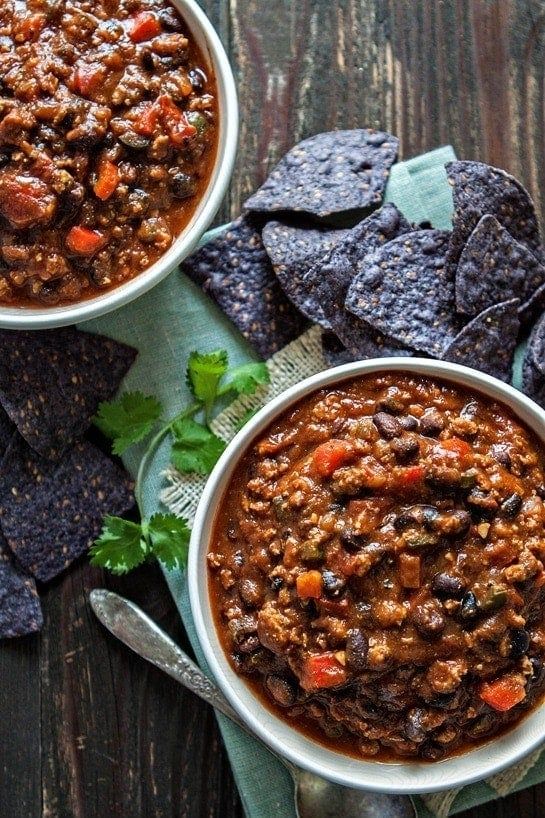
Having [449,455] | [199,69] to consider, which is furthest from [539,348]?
[199,69]

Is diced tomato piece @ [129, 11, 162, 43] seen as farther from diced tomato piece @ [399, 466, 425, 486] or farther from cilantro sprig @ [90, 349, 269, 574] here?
diced tomato piece @ [399, 466, 425, 486]

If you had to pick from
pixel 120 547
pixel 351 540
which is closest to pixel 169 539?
pixel 120 547

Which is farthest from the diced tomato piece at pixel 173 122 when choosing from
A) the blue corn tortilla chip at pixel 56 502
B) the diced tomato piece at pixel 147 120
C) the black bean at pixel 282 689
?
the black bean at pixel 282 689

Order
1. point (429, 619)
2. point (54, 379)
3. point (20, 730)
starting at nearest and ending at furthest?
point (429, 619), point (54, 379), point (20, 730)

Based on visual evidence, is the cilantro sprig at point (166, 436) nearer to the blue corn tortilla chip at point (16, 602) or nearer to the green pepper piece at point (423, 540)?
the blue corn tortilla chip at point (16, 602)

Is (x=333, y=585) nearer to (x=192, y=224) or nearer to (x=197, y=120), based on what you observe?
(x=192, y=224)

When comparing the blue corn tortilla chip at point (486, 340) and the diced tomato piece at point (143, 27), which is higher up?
the diced tomato piece at point (143, 27)

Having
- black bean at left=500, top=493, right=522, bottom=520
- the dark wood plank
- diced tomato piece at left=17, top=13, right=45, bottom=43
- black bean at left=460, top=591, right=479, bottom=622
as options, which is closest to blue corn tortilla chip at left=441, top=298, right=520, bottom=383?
black bean at left=500, top=493, right=522, bottom=520
